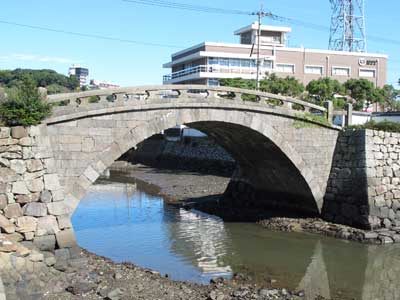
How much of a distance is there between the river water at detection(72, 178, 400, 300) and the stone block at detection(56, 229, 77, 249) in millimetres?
3468

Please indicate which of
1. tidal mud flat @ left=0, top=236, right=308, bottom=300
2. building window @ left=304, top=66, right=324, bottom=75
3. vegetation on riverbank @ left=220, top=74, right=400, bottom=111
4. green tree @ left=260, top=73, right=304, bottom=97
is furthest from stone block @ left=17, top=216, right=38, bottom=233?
building window @ left=304, top=66, right=324, bottom=75

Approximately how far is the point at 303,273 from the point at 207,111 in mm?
7022

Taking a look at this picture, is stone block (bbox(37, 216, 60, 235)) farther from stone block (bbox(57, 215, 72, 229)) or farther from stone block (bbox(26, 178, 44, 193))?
stone block (bbox(26, 178, 44, 193))

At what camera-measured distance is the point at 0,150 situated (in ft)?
40.7

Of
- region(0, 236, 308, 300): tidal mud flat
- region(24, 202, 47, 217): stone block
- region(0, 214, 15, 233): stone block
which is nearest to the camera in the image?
region(0, 236, 308, 300): tidal mud flat

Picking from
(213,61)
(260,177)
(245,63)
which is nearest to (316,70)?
(245,63)

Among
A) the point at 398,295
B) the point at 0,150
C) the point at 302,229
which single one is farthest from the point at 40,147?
the point at 302,229

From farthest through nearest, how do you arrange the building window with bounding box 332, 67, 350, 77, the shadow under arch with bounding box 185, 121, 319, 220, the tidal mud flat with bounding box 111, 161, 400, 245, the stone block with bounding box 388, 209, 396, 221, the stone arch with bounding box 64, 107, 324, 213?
1. the building window with bounding box 332, 67, 350, 77
2. the shadow under arch with bounding box 185, 121, 319, 220
3. the stone block with bounding box 388, 209, 396, 221
4. the tidal mud flat with bounding box 111, 161, 400, 245
5. the stone arch with bounding box 64, 107, 324, 213

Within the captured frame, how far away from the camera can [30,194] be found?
12570 mm

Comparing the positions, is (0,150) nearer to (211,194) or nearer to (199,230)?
(199,230)

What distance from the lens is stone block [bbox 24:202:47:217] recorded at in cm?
1243

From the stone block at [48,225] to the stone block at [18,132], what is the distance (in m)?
2.32

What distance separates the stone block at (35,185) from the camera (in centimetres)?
1261

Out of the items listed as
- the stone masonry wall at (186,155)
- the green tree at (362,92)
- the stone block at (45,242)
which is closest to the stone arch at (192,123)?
the stone block at (45,242)
